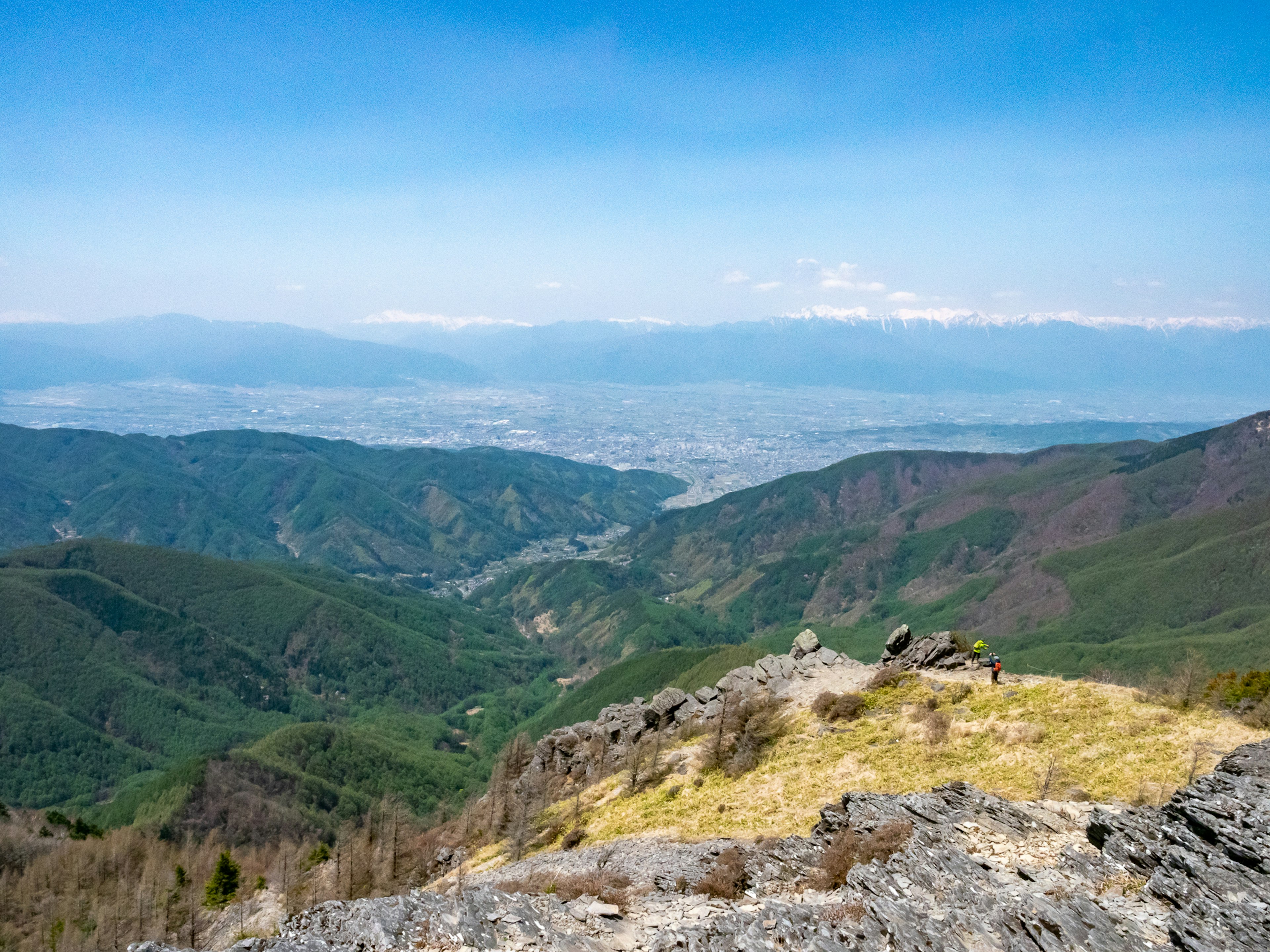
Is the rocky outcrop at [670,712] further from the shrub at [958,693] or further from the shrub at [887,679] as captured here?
the shrub at [958,693]

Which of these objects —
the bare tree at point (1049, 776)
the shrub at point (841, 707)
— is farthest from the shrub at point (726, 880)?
the shrub at point (841, 707)

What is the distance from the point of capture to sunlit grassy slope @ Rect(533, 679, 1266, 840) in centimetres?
3581

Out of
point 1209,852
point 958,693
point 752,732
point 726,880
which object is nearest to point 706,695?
point 752,732

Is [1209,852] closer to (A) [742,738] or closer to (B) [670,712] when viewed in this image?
(A) [742,738]

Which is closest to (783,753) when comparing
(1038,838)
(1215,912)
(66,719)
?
(1038,838)

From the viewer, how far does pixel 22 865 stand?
10344 centimetres

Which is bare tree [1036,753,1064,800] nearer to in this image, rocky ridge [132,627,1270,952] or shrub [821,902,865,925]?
rocky ridge [132,627,1270,952]

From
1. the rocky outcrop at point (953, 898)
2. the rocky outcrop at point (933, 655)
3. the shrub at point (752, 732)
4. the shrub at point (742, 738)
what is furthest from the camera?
the rocky outcrop at point (933, 655)

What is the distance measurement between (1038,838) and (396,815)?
5693 cm

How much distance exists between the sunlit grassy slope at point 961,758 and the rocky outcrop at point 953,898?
745 cm

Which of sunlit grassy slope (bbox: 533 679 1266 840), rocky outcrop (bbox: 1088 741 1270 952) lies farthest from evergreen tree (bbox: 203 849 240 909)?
rocky outcrop (bbox: 1088 741 1270 952)

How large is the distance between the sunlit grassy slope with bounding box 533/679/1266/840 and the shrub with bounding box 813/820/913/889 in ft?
26.1

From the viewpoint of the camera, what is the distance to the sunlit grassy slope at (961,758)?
117ft

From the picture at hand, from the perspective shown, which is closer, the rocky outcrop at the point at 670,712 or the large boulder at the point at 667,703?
the rocky outcrop at the point at 670,712
